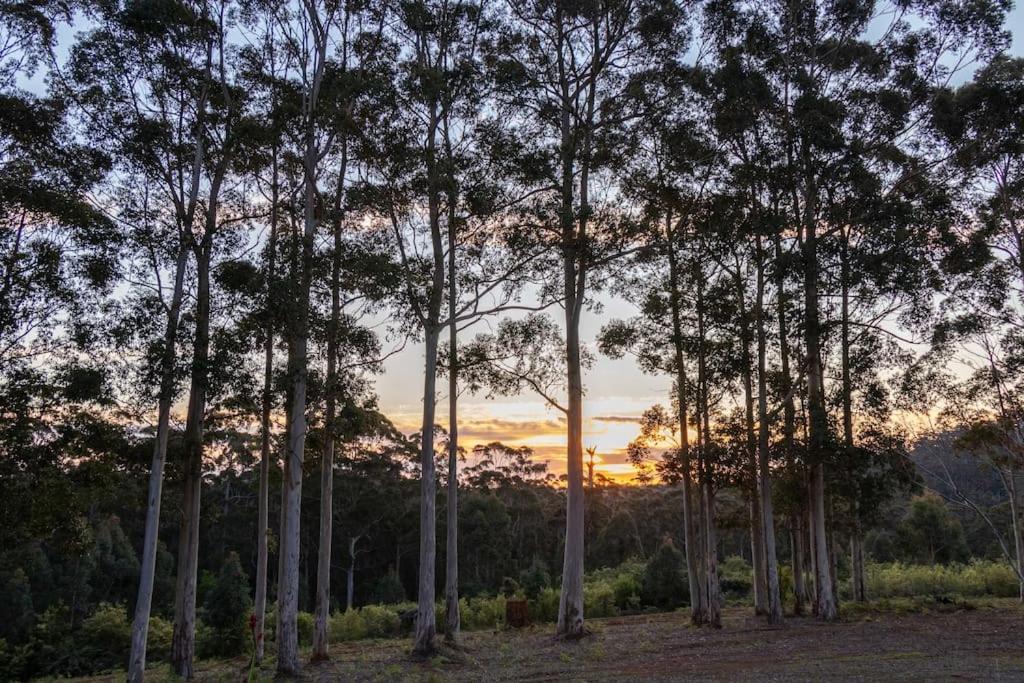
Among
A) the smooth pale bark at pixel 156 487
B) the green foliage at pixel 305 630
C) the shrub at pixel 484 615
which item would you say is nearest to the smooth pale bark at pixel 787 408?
the shrub at pixel 484 615

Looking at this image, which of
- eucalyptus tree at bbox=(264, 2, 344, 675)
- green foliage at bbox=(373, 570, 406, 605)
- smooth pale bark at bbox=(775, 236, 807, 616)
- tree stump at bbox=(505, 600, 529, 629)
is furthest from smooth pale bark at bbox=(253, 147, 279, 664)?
green foliage at bbox=(373, 570, 406, 605)

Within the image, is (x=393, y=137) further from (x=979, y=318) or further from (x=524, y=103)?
(x=979, y=318)

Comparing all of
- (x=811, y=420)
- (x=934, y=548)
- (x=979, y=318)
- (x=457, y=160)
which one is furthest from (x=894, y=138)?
(x=934, y=548)

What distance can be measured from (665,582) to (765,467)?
36.9ft

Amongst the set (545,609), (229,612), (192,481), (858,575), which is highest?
(192,481)

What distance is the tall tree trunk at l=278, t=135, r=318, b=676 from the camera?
14.0 meters

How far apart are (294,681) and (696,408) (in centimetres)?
1208

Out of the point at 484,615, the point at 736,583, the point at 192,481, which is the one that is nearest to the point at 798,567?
the point at 736,583

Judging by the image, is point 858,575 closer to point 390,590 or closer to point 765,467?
point 765,467

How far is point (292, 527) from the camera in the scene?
14.3m

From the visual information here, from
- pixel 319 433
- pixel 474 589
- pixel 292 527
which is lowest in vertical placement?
pixel 474 589

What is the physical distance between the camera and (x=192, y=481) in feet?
50.9

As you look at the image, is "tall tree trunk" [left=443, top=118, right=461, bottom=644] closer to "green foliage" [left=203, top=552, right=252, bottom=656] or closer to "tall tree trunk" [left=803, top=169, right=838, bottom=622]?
"green foliage" [left=203, top=552, right=252, bottom=656]

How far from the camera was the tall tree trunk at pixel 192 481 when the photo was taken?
14953 millimetres
